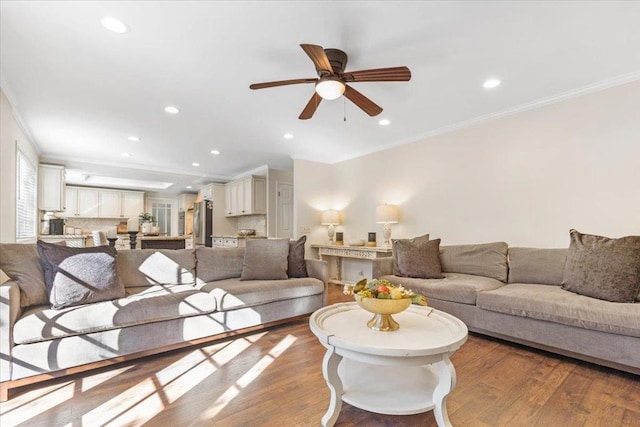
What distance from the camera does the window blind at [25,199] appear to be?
3608 mm

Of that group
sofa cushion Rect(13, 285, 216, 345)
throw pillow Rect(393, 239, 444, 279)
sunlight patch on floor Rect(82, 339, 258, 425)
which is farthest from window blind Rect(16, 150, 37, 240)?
throw pillow Rect(393, 239, 444, 279)

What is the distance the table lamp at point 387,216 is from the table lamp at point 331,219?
1.08 meters

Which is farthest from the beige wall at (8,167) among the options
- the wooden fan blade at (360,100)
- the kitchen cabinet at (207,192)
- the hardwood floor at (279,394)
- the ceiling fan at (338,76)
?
the kitchen cabinet at (207,192)

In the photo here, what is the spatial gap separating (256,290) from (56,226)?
508 cm

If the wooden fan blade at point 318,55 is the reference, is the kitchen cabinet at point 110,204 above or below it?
below

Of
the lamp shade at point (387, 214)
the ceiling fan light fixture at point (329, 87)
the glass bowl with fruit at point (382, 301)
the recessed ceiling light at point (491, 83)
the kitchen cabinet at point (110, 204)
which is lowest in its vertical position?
the glass bowl with fruit at point (382, 301)

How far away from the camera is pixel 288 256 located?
3527 mm

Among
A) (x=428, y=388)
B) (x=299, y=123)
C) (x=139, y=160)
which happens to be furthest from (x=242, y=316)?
(x=139, y=160)

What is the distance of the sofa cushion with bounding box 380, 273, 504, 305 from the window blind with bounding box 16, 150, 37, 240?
4.67 metres

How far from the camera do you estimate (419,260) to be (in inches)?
135

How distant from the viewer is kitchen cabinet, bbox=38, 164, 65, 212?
5.24 m

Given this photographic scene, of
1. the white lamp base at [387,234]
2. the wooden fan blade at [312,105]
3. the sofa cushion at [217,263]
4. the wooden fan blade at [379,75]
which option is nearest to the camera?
the wooden fan blade at [379,75]

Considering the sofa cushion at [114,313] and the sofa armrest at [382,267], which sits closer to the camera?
the sofa cushion at [114,313]

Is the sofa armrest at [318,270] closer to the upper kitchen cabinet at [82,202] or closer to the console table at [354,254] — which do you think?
the console table at [354,254]
